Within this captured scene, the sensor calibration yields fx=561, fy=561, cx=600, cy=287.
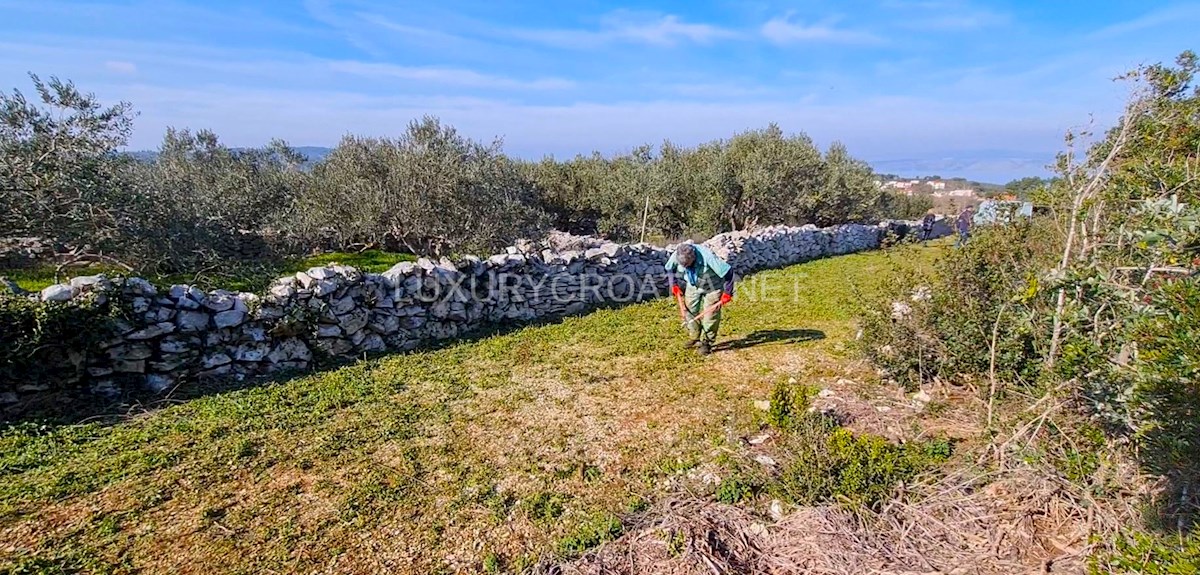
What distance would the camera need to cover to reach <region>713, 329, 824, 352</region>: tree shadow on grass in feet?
23.8

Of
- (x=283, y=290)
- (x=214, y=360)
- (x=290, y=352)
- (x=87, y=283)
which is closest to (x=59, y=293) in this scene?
(x=87, y=283)

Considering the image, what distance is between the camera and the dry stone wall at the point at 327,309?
17.1 feet

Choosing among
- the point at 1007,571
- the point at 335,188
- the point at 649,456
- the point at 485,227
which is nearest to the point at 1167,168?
the point at 1007,571

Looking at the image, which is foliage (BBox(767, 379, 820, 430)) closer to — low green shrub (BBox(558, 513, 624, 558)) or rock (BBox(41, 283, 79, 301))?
low green shrub (BBox(558, 513, 624, 558))

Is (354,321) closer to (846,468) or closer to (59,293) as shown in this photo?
(59,293)

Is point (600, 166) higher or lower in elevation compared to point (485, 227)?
higher

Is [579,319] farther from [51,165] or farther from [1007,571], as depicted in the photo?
[51,165]

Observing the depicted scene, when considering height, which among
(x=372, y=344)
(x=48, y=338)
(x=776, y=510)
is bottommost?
(x=776, y=510)

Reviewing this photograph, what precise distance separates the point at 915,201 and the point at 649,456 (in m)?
31.8

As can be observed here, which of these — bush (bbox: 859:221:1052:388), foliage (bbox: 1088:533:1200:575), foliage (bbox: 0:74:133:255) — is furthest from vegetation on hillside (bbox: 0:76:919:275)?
foliage (bbox: 1088:533:1200:575)

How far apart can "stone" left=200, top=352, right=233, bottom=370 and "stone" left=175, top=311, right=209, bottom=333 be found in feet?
0.95

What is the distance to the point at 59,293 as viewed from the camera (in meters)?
4.84

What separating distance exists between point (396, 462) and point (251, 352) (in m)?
2.71

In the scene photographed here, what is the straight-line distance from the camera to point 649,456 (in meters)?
4.41
